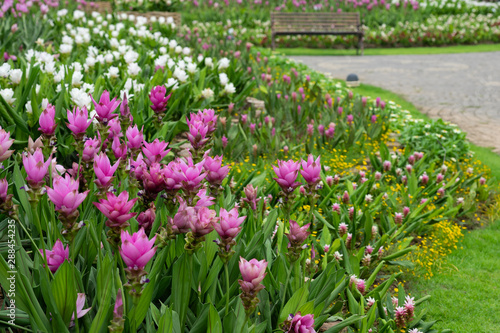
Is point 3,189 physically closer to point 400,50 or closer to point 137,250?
point 137,250

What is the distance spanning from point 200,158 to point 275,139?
9.23 feet

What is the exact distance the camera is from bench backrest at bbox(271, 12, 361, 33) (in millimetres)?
15961

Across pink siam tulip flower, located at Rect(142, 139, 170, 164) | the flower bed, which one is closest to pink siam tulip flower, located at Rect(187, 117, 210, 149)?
the flower bed

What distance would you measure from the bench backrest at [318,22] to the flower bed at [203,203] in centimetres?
886

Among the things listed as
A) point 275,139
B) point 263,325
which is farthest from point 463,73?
point 263,325

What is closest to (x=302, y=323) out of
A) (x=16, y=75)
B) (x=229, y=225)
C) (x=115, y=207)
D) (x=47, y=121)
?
(x=229, y=225)

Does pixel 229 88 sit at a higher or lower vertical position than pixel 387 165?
higher

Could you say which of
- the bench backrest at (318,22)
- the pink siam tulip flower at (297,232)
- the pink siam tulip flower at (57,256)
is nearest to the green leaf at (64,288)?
the pink siam tulip flower at (57,256)

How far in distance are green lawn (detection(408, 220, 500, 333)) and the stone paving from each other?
2.59 meters

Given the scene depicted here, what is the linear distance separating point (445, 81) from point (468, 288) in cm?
767

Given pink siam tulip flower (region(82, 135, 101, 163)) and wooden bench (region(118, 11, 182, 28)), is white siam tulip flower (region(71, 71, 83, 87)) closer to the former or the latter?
pink siam tulip flower (region(82, 135, 101, 163))

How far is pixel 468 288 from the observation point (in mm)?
3689

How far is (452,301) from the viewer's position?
11.5 feet

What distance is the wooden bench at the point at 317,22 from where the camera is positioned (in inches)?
623
